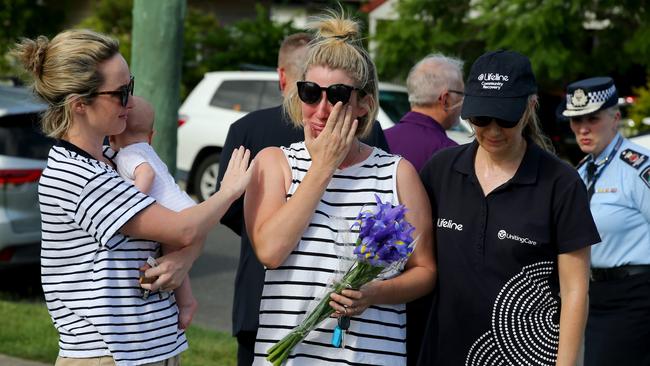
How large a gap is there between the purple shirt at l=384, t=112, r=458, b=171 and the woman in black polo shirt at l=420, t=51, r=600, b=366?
6.26ft

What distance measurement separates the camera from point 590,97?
18.4 ft

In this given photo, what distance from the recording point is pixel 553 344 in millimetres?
3451

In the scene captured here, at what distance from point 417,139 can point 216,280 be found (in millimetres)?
5049

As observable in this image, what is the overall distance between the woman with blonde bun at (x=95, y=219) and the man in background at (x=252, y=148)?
0.82m

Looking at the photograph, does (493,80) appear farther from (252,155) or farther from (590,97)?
(590,97)

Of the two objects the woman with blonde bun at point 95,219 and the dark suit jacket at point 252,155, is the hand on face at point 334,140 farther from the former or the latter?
the dark suit jacket at point 252,155

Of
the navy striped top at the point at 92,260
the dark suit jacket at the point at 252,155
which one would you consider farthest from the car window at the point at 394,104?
the navy striped top at the point at 92,260

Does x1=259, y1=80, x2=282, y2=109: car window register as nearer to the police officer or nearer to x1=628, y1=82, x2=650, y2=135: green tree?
x1=628, y1=82, x2=650, y2=135: green tree

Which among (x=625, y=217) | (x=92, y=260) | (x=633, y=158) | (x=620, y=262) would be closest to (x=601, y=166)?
(x=633, y=158)

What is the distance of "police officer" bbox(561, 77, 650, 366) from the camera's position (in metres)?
5.23

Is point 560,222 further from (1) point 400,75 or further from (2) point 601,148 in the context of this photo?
(1) point 400,75

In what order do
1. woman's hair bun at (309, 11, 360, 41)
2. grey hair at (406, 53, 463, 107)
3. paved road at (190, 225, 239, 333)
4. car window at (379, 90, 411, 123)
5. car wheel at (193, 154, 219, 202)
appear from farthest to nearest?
car wheel at (193, 154, 219, 202) → car window at (379, 90, 411, 123) → paved road at (190, 225, 239, 333) → grey hair at (406, 53, 463, 107) → woman's hair bun at (309, 11, 360, 41)

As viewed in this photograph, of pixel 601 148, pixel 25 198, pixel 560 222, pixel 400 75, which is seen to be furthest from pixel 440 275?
pixel 400 75

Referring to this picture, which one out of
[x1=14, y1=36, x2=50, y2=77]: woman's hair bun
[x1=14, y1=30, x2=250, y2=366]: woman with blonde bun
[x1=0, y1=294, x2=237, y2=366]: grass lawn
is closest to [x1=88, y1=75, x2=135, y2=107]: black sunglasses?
[x1=14, y1=30, x2=250, y2=366]: woman with blonde bun
